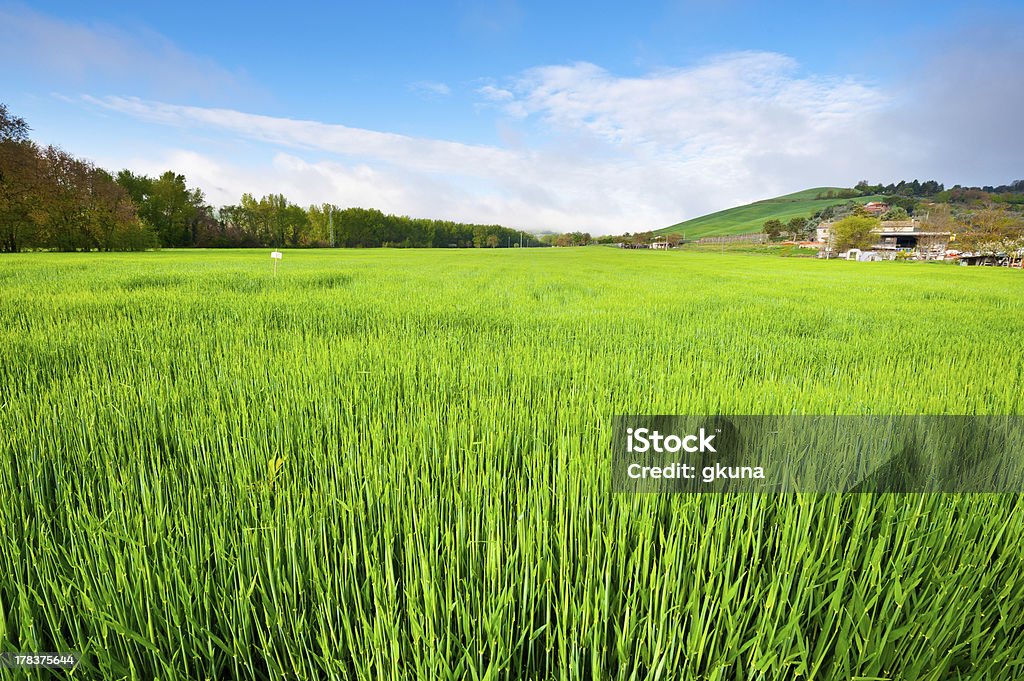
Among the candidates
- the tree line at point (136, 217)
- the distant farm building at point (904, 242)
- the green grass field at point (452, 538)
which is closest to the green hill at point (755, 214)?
the distant farm building at point (904, 242)

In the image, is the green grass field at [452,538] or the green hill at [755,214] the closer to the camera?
the green grass field at [452,538]

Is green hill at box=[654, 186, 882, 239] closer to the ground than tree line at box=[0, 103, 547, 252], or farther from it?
farther from it

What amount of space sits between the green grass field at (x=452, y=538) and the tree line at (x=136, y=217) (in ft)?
137

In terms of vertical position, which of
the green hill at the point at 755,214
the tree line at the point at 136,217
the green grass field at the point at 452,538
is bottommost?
the green grass field at the point at 452,538

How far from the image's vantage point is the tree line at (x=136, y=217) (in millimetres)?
30172

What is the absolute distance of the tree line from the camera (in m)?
30.2

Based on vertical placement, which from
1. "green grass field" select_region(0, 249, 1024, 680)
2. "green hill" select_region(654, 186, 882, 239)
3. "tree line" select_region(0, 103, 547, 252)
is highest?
"green hill" select_region(654, 186, 882, 239)

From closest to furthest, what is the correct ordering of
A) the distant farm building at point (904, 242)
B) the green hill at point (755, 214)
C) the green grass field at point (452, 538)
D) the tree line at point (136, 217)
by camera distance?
the green grass field at point (452, 538)
the tree line at point (136, 217)
the distant farm building at point (904, 242)
the green hill at point (755, 214)

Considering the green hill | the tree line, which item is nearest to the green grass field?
the tree line

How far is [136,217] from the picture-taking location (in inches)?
1590

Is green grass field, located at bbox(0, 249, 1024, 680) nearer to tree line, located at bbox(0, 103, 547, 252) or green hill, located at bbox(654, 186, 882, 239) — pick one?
tree line, located at bbox(0, 103, 547, 252)

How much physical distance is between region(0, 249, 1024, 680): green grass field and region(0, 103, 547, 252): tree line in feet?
137

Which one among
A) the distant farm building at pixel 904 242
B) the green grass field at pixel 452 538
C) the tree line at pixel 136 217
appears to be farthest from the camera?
the distant farm building at pixel 904 242

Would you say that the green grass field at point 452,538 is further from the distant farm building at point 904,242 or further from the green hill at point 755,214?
the green hill at point 755,214
